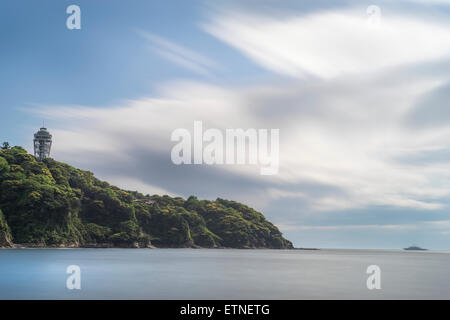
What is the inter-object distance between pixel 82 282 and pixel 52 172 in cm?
14637

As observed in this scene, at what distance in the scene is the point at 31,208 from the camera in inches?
5832

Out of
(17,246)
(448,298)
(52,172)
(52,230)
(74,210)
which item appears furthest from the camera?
(52,172)

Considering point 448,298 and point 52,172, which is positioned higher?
point 52,172

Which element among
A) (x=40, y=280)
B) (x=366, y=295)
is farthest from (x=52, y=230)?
(x=366, y=295)

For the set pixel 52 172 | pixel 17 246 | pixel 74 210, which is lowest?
pixel 17 246
